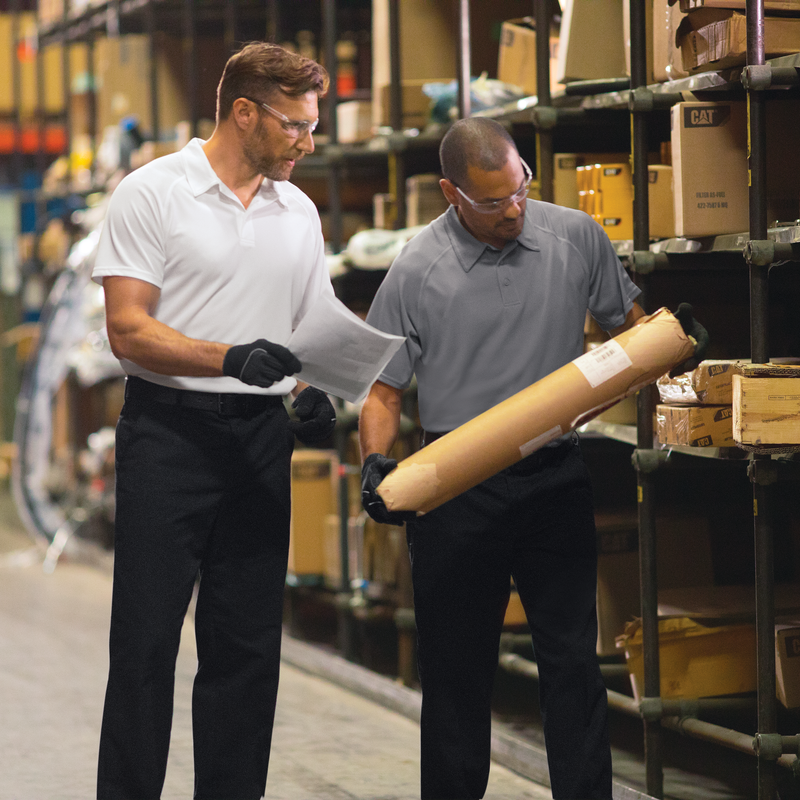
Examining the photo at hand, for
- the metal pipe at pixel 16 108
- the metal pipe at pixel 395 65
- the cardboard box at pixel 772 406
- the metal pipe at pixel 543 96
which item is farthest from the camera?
the metal pipe at pixel 16 108

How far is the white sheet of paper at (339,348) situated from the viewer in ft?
10.9

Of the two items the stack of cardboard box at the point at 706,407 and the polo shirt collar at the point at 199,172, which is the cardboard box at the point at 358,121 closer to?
the stack of cardboard box at the point at 706,407

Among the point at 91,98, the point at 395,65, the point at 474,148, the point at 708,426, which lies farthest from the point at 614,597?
the point at 91,98

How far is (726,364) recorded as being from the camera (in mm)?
4020

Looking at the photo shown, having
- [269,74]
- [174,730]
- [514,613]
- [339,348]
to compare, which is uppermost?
[269,74]

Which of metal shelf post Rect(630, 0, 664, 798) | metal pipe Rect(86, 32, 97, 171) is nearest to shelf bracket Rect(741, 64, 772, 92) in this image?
metal shelf post Rect(630, 0, 664, 798)

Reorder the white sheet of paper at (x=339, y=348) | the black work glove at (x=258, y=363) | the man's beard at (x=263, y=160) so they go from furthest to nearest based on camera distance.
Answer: the man's beard at (x=263, y=160) → the white sheet of paper at (x=339, y=348) → the black work glove at (x=258, y=363)

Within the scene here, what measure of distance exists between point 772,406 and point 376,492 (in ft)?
3.87

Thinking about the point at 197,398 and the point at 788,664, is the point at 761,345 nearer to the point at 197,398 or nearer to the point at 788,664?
the point at 788,664

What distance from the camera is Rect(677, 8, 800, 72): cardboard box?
3.86 m

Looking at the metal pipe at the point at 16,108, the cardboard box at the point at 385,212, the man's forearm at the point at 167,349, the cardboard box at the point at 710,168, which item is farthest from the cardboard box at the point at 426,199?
the metal pipe at the point at 16,108

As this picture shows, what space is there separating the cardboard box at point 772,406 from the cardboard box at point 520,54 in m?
2.16

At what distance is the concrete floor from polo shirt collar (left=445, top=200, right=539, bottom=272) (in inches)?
82.3

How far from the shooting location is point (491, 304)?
343 centimetres
